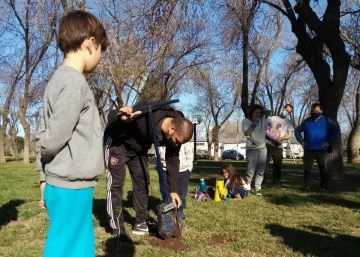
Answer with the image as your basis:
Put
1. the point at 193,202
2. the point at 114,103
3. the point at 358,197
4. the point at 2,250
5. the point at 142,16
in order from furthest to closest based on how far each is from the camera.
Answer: the point at 114,103, the point at 142,16, the point at 358,197, the point at 193,202, the point at 2,250

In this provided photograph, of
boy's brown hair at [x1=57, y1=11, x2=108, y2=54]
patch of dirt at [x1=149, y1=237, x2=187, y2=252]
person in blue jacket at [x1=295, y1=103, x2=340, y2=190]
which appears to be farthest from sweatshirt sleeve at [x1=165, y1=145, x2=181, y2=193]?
person in blue jacket at [x1=295, y1=103, x2=340, y2=190]

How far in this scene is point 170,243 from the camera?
4.45 metres

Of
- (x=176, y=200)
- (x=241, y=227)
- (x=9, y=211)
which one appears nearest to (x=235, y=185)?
(x=241, y=227)

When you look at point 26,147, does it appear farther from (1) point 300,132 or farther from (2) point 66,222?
(2) point 66,222

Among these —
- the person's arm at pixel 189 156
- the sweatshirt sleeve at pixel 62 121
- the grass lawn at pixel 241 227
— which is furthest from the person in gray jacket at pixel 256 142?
the sweatshirt sleeve at pixel 62 121

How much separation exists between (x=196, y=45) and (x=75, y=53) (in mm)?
25119

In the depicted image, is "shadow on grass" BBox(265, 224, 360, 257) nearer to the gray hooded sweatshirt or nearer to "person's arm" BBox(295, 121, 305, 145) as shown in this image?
the gray hooded sweatshirt

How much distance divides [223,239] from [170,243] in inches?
23.8

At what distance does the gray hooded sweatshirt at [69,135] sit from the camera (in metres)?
2.09

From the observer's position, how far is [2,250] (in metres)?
4.14

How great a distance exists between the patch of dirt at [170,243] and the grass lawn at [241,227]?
47 millimetres

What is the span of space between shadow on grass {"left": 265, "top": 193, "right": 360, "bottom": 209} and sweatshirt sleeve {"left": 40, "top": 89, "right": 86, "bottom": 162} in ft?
17.6

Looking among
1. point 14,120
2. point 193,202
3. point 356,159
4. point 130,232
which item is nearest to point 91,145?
point 130,232

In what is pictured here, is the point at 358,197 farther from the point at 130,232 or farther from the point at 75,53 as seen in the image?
the point at 75,53
